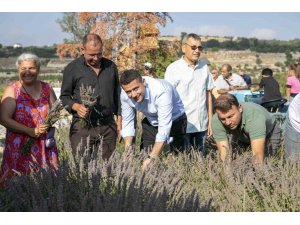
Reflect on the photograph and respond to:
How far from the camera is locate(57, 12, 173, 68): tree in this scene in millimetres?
11156

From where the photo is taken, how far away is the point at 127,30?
450 inches

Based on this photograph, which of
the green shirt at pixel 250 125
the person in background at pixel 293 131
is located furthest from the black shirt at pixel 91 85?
the person in background at pixel 293 131

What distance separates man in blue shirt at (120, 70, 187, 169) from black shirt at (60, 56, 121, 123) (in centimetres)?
35

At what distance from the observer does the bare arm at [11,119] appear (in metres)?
4.29

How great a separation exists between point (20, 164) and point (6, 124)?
15.3 inches

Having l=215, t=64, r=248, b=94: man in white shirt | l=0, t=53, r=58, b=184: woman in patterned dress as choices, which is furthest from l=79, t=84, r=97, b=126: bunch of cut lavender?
l=215, t=64, r=248, b=94: man in white shirt

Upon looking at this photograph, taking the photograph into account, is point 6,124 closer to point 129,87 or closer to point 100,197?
point 129,87

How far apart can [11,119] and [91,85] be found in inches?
36.7

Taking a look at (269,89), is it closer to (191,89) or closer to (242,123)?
(191,89)

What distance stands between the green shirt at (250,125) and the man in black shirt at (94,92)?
1123 millimetres

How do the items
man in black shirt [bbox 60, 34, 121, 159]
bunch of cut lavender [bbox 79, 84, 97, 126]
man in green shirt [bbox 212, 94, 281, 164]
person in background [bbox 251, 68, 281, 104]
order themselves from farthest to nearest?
person in background [bbox 251, 68, 281, 104] < man in black shirt [bbox 60, 34, 121, 159] < bunch of cut lavender [bbox 79, 84, 97, 126] < man in green shirt [bbox 212, 94, 281, 164]

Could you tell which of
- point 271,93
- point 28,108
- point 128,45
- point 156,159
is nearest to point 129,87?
point 156,159

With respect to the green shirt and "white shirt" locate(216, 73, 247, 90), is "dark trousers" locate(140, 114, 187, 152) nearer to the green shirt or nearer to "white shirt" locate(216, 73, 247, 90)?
the green shirt

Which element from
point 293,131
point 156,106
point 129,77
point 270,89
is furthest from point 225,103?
point 270,89
